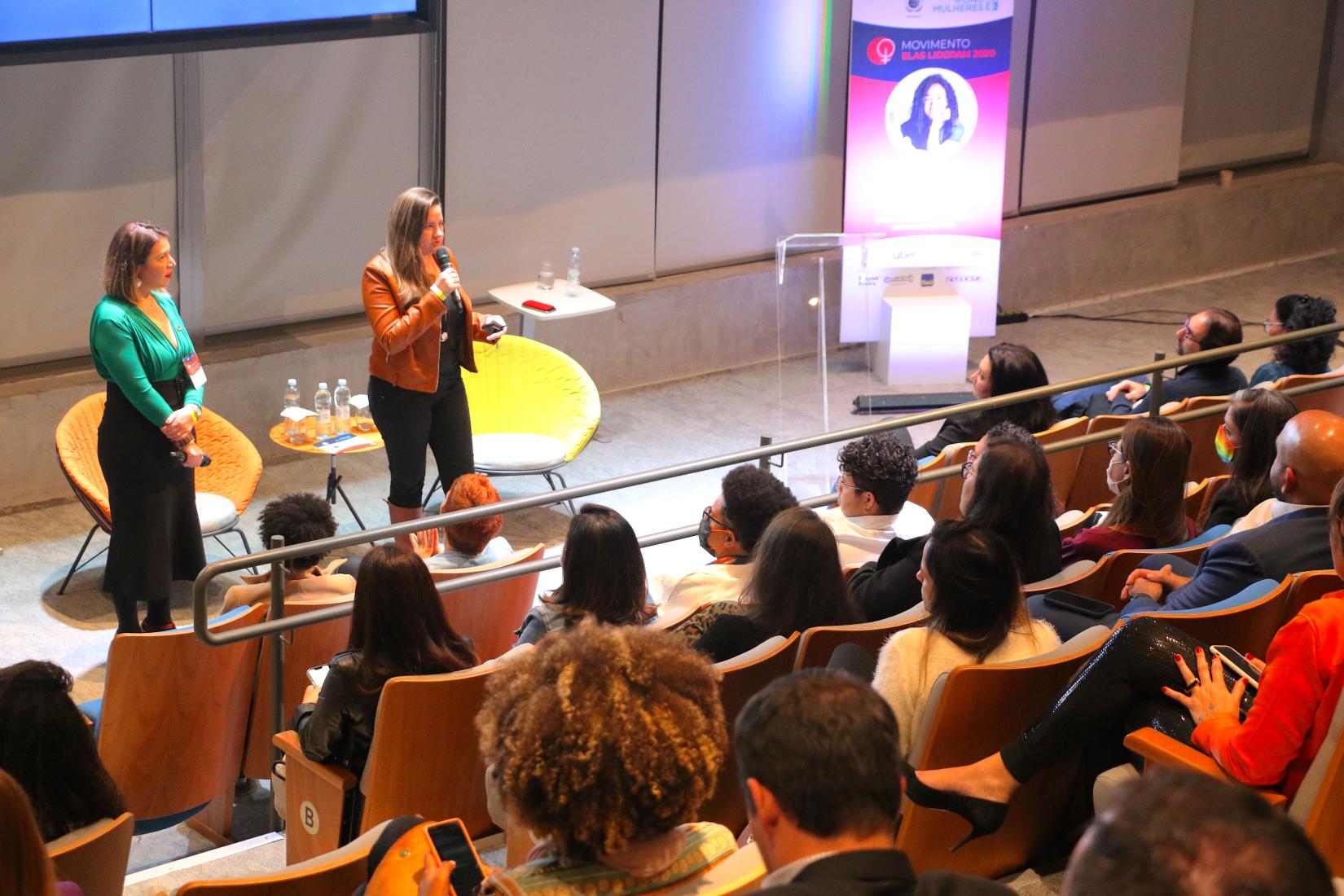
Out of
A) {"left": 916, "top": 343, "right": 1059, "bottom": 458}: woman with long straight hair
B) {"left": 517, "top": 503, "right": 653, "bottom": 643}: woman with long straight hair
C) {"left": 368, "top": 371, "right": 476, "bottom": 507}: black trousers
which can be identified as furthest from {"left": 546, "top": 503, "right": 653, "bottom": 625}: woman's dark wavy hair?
{"left": 916, "top": 343, "right": 1059, "bottom": 458}: woman with long straight hair

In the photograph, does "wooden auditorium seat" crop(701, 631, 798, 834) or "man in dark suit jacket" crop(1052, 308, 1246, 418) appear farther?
"man in dark suit jacket" crop(1052, 308, 1246, 418)

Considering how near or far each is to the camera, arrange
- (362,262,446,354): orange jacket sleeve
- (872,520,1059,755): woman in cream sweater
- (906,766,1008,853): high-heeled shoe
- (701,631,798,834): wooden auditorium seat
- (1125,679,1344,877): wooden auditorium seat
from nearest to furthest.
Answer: (1125,679,1344,877): wooden auditorium seat → (906,766,1008,853): high-heeled shoe → (872,520,1059,755): woman in cream sweater → (701,631,798,834): wooden auditorium seat → (362,262,446,354): orange jacket sleeve

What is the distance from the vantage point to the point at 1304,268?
429 inches

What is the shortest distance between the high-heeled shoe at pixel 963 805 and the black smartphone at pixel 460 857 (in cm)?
91

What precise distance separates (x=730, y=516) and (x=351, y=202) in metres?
4.16

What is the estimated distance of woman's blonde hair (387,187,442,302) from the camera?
5.32m

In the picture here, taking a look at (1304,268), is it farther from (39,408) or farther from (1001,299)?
(39,408)

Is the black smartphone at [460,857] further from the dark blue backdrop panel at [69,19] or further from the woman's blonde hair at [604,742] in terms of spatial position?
the dark blue backdrop panel at [69,19]

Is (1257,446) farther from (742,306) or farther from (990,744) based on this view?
(742,306)

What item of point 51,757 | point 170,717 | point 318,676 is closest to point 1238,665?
point 318,676

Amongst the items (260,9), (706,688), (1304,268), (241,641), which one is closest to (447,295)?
(260,9)

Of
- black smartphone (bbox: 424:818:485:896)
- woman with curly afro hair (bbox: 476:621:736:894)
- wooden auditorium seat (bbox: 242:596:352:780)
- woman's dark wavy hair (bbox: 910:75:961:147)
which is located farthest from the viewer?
woman's dark wavy hair (bbox: 910:75:961:147)

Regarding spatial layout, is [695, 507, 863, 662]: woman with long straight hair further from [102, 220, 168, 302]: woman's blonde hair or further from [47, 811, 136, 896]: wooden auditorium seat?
[102, 220, 168, 302]: woman's blonde hair

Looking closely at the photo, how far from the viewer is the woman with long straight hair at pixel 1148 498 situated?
13.4ft
